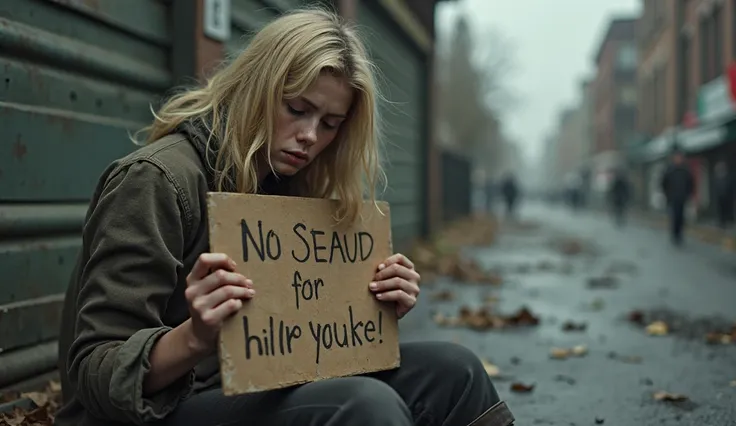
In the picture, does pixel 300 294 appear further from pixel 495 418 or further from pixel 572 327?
pixel 572 327

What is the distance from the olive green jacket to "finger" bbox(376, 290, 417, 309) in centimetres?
58

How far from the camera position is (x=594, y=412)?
3.51 metres

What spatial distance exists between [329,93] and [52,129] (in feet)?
5.35

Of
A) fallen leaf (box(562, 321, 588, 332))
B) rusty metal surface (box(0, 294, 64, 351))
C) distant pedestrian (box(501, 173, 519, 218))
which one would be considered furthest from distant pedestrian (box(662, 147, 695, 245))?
distant pedestrian (box(501, 173, 519, 218))

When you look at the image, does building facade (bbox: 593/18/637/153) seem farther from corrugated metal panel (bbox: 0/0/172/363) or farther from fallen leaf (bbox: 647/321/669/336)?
corrugated metal panel (bbox: 0/0/172/363)

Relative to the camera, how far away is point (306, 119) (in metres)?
2.16

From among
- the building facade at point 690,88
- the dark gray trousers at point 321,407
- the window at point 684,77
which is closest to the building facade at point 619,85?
the building facade at point 690,88

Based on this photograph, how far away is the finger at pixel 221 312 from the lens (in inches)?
66.6

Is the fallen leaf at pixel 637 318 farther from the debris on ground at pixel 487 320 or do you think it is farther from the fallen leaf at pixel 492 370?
the fallen leaf at pixel 492 370

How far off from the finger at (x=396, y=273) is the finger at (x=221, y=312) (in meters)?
0.57

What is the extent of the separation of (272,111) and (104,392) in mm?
800

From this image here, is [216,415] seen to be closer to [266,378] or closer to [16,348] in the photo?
[266,378]

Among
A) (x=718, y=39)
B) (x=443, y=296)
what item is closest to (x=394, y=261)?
(x=443, y=296)

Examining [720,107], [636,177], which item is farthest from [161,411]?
[636,177]
